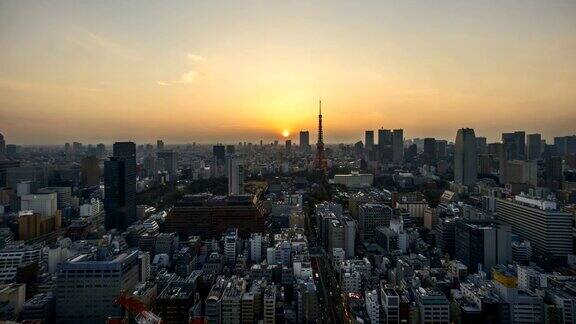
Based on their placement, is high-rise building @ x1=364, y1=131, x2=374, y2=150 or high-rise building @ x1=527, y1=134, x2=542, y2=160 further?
high-rise building @ x1=364, y1=131, x2=374, y2=150

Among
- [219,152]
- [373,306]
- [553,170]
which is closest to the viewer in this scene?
[373,306]

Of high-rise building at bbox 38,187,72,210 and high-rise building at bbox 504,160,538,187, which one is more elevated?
high-rise building at bbox 504,160,538,187

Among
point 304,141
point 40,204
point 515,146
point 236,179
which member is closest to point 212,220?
point 40,204

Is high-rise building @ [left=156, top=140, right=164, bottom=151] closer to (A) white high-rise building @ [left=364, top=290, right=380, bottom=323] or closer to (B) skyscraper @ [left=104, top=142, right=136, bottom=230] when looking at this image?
(B) skyscraper @ [left=104, top=142, right=136, bottom=230]

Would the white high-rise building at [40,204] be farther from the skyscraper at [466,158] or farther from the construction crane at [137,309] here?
the skyscraper at [466,158]

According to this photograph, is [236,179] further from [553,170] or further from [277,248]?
[553,170]

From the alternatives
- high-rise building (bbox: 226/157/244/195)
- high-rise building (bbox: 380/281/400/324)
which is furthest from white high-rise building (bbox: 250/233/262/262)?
high-rise building (bbox: 226/157/244/195)

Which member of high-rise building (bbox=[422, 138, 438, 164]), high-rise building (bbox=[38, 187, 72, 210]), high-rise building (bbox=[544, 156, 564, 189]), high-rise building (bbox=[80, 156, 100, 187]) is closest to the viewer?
high-rise building (bbox=[38, 187, 72, 210])

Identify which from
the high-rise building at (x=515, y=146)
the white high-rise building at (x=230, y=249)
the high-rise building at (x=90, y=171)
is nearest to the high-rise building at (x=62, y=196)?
the high-rise building at (x=90, y=171)
